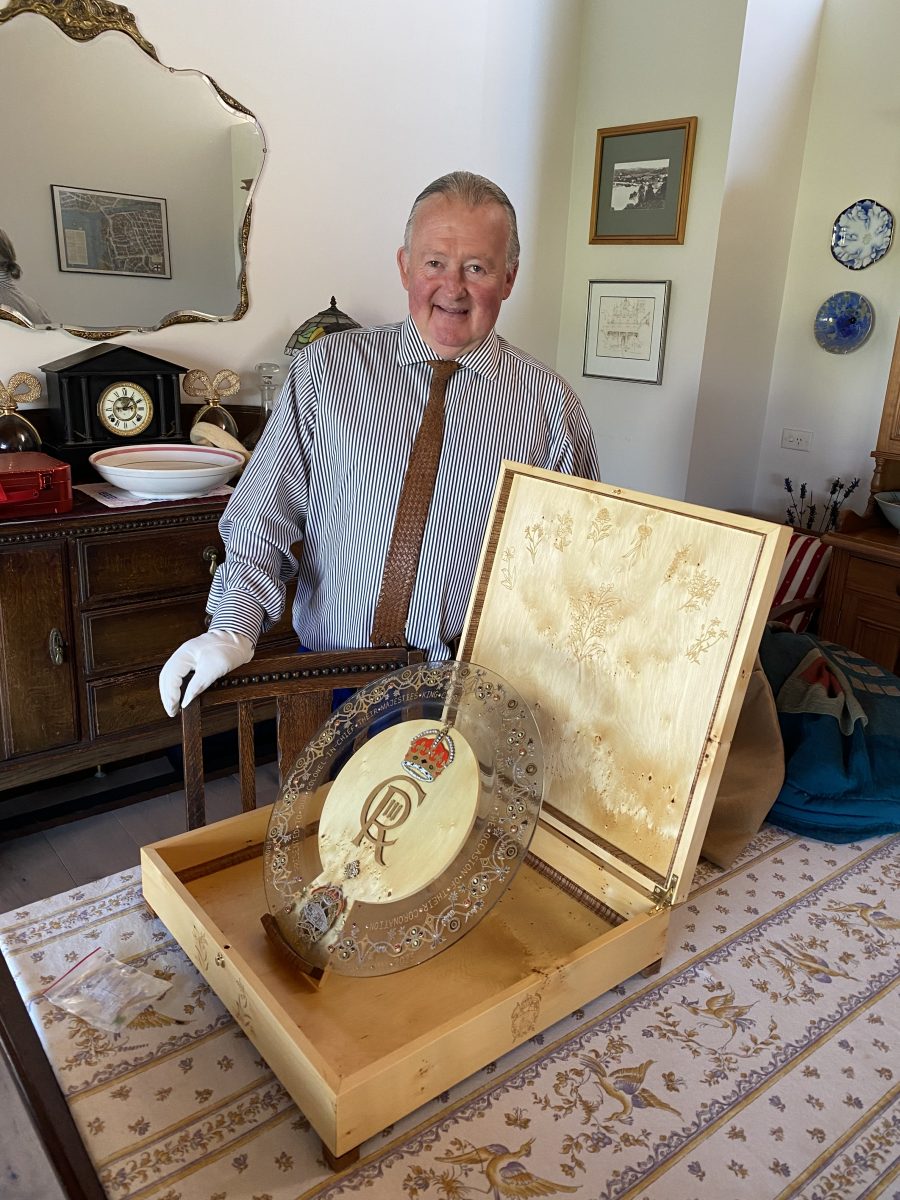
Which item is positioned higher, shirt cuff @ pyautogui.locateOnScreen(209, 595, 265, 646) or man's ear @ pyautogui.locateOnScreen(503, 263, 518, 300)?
man's ear @ pyautogui.locateOnScreen(503, 263, 518, 300)

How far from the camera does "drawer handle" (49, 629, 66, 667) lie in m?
2.19

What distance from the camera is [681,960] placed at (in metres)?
1.01

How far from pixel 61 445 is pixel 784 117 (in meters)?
2.67

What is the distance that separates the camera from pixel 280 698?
1223 mm

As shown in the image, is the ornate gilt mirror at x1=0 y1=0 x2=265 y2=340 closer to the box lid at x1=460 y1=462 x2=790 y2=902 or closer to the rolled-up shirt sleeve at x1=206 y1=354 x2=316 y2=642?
the rolled-up shirt sleeve at x1=206 y1=354 x2=316 y2=642

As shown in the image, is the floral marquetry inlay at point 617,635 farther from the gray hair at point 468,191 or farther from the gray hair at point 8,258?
the gray hair at point 8,258

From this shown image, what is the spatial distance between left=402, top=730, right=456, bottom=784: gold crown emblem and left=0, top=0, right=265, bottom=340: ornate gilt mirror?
6.58 feet

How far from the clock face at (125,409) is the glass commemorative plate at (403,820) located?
1803 mm

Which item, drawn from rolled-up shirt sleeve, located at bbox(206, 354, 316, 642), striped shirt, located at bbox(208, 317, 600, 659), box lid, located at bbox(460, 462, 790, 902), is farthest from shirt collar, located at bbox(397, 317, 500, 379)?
box lid, located at bbox(460, 462, 790, 902)

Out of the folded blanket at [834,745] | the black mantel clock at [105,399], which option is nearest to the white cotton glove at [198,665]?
the folded blanket at [834,745]

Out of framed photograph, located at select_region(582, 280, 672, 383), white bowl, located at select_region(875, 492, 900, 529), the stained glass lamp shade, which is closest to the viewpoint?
the stained glass lamp shade

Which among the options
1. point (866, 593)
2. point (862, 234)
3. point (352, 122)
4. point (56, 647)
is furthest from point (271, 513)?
point (862, 234)

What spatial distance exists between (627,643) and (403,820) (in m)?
0.33

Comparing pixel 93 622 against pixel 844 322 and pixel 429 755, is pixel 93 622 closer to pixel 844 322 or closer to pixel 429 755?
pixel 429 755
